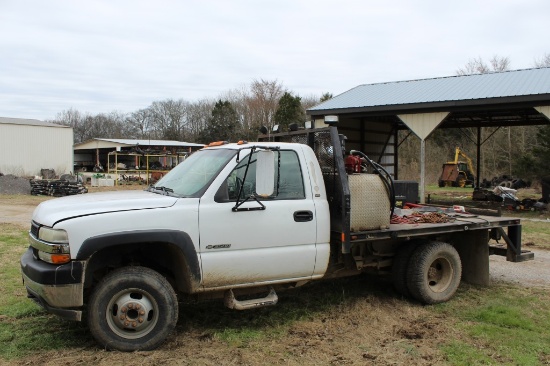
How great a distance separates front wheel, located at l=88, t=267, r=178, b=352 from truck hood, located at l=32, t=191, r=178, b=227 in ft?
1.96

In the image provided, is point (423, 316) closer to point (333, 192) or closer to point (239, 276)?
point (333, 192)

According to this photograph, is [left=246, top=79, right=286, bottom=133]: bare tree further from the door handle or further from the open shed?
the door handle

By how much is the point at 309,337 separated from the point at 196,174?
2.10 meters

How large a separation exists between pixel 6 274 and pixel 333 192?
17.2 feet

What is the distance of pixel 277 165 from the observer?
544cm

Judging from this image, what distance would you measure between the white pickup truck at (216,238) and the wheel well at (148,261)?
1 cm

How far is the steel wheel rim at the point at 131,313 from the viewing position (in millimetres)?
4594

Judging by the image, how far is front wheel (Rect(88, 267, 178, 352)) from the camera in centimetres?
452

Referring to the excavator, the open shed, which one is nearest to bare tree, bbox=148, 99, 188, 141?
the open shed

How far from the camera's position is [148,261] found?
5.08m

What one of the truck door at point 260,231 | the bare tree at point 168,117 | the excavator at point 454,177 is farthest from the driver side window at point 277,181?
the bare tree at point 168,117

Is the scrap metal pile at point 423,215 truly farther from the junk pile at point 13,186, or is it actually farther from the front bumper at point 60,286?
the junk pile at point 13,186

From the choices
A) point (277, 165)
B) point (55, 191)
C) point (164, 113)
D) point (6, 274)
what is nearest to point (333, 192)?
point (277, 165)

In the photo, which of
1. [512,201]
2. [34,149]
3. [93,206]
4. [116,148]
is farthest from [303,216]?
[116,148]
